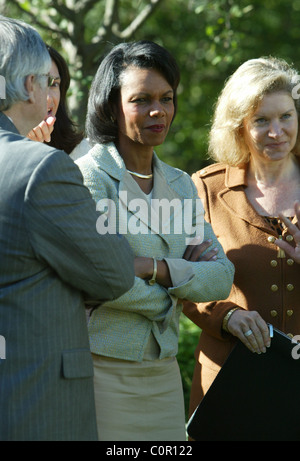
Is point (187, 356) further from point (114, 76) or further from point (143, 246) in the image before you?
point (114, 76)

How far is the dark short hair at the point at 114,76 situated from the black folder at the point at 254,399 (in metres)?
1.20

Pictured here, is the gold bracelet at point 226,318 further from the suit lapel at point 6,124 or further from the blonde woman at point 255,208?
the suit lapel at point 6,124

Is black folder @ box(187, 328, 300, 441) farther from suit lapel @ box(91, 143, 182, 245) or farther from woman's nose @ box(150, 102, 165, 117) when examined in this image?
woman's nose @ box(150, 102, 165, 117)

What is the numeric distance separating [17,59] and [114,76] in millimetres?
834

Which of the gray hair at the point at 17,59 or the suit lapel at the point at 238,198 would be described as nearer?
the gray hair at the point at 17,59

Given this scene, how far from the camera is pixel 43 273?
2.48 metres

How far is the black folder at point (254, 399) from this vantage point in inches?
129

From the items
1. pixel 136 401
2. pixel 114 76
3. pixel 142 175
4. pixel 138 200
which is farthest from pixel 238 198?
pixel 136 401

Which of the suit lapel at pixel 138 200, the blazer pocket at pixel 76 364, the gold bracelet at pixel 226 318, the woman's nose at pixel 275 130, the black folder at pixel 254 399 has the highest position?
the woman's nose at pixel 275 130

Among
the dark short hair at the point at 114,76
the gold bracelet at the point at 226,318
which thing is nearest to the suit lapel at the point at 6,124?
the dark short hair at the point at 114,76

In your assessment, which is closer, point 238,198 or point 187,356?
point 238,198

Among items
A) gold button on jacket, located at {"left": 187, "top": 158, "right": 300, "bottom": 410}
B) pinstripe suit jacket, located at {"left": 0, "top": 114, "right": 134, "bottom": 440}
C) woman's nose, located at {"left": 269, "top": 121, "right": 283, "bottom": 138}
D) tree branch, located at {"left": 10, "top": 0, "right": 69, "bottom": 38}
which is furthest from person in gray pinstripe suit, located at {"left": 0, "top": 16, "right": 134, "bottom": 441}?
tree branch, located at {"left": 10, "top": 0, "right": 69, "bottom": 38}

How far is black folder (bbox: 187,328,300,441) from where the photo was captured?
3289 millimetres
